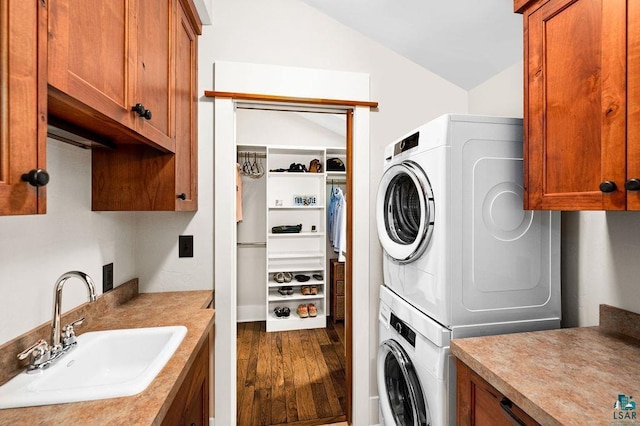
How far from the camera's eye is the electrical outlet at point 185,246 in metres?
1.78

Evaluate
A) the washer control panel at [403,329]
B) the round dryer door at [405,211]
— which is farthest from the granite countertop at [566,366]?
the round dryer door at [405,211]

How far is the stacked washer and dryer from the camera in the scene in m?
1.20

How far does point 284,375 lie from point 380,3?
2742 mm

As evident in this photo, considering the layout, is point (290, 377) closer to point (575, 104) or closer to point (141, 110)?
point (141, 110)

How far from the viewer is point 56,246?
44.5 inches

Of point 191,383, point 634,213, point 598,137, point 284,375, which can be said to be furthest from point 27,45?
point 284,375

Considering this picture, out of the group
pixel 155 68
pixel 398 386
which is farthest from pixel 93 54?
pixel 398 386

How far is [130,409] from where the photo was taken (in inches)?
28.2

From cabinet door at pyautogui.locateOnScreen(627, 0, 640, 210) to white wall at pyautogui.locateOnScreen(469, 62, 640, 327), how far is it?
1.66ft

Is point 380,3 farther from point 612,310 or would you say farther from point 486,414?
point 486,414

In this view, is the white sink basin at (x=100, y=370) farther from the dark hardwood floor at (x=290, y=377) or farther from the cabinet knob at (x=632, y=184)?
the cabinet knob at (x=632, y=184)

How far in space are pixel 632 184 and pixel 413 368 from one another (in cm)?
103

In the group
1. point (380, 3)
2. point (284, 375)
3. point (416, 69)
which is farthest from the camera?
point (284, 375)

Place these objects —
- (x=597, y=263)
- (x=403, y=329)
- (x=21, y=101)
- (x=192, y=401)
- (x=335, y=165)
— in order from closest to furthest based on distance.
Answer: (x=21, y=101)
(x=192, y=401)
(x=597, y=263)
(x=403, y=329)
(x=335, y=165)
